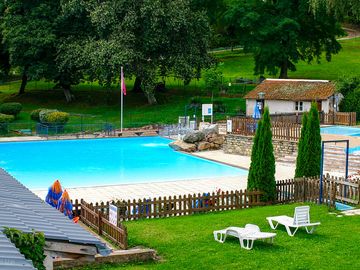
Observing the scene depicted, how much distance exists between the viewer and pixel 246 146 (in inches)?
1513

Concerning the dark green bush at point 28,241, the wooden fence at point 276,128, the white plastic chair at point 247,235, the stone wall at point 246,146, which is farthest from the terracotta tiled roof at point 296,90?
the dark green bush at point 28,241

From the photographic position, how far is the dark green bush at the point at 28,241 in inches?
331

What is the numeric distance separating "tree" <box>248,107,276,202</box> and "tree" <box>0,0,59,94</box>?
35.3 meters

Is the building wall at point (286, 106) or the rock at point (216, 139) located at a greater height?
the building wall at point (286, 106)

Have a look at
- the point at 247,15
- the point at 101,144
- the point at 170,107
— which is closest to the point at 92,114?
the point at 170,107

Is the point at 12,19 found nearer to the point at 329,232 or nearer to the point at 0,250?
the point at 329,232

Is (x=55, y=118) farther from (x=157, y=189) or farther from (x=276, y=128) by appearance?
(x=157, y=189)

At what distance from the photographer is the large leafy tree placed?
169ft

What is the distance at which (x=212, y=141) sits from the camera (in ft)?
135

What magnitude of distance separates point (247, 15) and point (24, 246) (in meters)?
50.7

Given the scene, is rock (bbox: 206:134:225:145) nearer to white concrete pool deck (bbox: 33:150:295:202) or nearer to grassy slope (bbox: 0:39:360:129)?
white concrete pool deck (bbox: 33:150:295:202)

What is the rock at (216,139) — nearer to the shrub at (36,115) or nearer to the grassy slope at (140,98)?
the grassy slope at (140,98)

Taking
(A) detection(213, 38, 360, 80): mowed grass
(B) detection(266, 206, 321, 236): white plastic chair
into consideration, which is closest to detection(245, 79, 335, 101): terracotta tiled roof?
(A) detection(213, 38, 360, 80): mowed grass

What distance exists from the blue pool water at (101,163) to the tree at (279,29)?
16660 mm
